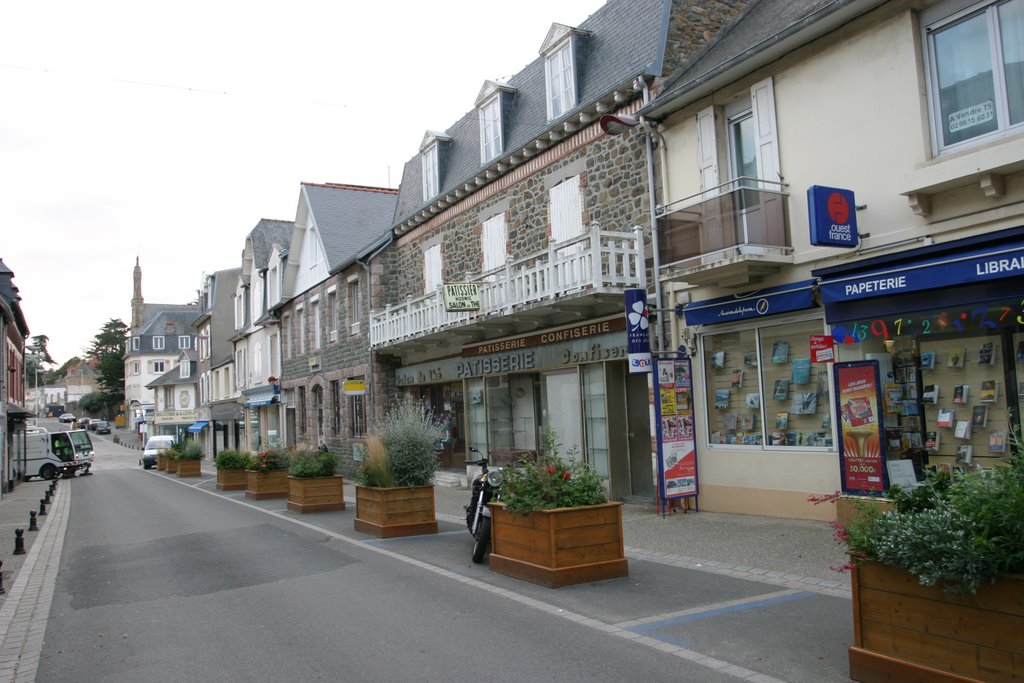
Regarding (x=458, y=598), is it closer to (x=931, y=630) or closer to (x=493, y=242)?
(x=931, y=630)

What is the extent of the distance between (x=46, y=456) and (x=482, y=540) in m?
34.7

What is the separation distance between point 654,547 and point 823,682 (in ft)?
16.4

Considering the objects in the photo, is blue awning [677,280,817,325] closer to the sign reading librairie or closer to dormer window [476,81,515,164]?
the sign reading librairie

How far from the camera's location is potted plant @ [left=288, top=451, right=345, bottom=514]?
50.3 feet

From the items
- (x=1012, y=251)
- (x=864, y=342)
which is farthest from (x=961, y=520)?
(x=864, y=342)

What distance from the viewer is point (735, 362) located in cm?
1175

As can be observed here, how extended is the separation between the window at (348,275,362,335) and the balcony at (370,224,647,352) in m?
4.95

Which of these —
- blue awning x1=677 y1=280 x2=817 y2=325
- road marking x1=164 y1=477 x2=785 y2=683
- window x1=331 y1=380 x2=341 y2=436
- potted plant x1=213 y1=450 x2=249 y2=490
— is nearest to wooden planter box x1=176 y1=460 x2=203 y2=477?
window x1=331 y1=380 x2=341 y2=436

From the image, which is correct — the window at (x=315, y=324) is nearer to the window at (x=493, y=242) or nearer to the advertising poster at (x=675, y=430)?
the window at (x=493, y=242)

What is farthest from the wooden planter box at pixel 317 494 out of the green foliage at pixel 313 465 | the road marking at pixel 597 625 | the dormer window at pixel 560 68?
the dormer window at pixel 560 68

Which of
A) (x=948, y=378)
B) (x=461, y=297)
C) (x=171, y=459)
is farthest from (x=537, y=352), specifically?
(x=171, y=459)

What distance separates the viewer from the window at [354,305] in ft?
81.1

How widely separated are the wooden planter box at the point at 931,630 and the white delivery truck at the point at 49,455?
38.9 metres

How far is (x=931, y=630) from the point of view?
4.32 m
